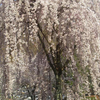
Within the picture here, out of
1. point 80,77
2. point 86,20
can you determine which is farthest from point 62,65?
point 86,20

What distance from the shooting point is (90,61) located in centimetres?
239

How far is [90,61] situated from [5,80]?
135cm

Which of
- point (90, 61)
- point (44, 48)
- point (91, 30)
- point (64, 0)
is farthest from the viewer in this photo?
point (44, 48)

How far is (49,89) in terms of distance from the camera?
3301 mm

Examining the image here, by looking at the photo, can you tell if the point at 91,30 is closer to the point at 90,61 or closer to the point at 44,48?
the point at 90,61

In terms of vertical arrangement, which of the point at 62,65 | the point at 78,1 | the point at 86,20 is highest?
the point at 78,1

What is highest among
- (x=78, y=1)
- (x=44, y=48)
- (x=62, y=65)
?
(x=78, y=1)

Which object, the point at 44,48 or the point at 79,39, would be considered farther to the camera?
the point at 44,48

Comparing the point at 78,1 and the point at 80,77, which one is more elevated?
the point at 78,1

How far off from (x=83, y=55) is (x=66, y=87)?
115cm

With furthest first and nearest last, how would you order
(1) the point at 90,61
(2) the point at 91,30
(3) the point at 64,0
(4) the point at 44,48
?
(4) the point at 44,48
(3) the point at 64,0
(2) the point at 91,30
(1) the point at 90,61

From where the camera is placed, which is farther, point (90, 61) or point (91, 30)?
point (91, 30)

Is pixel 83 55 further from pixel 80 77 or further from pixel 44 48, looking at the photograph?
pixel 44 48

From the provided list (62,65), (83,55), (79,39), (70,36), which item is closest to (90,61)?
(83,55)
